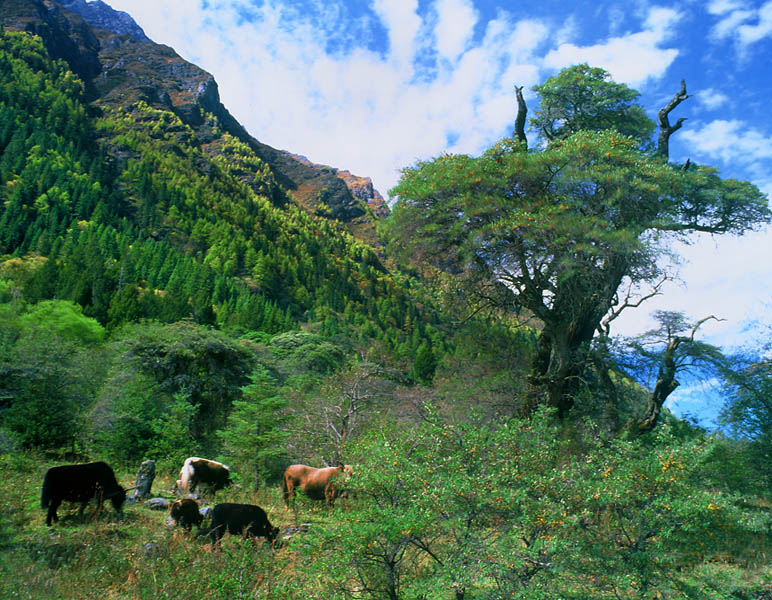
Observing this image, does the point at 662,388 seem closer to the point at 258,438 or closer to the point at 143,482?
the point at 258,438

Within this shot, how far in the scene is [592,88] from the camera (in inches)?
487

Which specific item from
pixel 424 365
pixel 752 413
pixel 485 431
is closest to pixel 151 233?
pixel 424 365

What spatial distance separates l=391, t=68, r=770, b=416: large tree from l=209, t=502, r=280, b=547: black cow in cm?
680

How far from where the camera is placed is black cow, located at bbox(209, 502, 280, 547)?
6.82m

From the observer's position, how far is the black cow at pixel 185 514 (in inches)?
279

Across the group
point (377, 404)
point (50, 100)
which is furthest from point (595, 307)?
point (50, 100)

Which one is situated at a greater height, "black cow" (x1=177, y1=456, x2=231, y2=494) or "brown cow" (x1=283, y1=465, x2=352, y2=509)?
"brown cow" (x1=283, y1=465, x2=352, y2=509)

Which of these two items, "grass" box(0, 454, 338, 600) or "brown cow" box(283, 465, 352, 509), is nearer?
"grass" box(0, 454, 338, 600)

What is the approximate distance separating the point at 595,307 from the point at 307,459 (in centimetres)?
1045

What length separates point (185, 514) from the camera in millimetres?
7184

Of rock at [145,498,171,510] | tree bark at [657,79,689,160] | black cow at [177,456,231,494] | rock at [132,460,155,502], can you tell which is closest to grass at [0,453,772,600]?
rock at [145,498,171,510]

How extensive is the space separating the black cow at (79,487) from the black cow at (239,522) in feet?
6.27

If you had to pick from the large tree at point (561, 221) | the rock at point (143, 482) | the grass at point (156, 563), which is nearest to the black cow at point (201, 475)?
the rock at point (143, 482)

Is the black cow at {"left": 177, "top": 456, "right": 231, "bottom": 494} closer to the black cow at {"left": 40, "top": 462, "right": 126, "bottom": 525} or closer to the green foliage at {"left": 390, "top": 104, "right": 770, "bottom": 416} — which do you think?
the black cow at {"left": 40, "top": 462, "right": 126, "bottom": 525}
